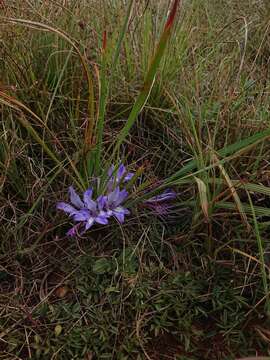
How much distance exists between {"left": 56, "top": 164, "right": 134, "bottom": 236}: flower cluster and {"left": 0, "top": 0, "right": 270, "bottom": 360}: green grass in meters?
0.03

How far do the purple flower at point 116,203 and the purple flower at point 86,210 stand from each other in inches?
0.6

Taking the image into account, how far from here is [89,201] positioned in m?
1.30

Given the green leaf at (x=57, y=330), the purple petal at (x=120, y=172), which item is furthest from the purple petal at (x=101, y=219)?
the green leaf at (x=57, y=330)

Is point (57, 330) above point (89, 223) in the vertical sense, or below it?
below

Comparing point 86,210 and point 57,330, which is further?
point 86,210

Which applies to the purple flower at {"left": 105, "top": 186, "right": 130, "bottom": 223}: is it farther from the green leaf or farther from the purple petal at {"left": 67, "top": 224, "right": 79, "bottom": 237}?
the green leaf

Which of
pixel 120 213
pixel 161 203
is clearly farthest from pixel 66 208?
pixel 161 203

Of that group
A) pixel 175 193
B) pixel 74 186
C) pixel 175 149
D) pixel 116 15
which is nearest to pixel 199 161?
pixel 175 193

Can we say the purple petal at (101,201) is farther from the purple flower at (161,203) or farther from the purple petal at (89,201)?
the purple flower at (161,203)

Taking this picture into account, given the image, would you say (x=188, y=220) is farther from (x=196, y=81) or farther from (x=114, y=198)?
(x=196, y=81)

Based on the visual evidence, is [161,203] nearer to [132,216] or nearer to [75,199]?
[132,216]

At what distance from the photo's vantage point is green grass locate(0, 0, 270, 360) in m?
1.19

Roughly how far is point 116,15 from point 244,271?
3.47ft

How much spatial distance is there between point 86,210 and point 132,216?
5.3 inches
